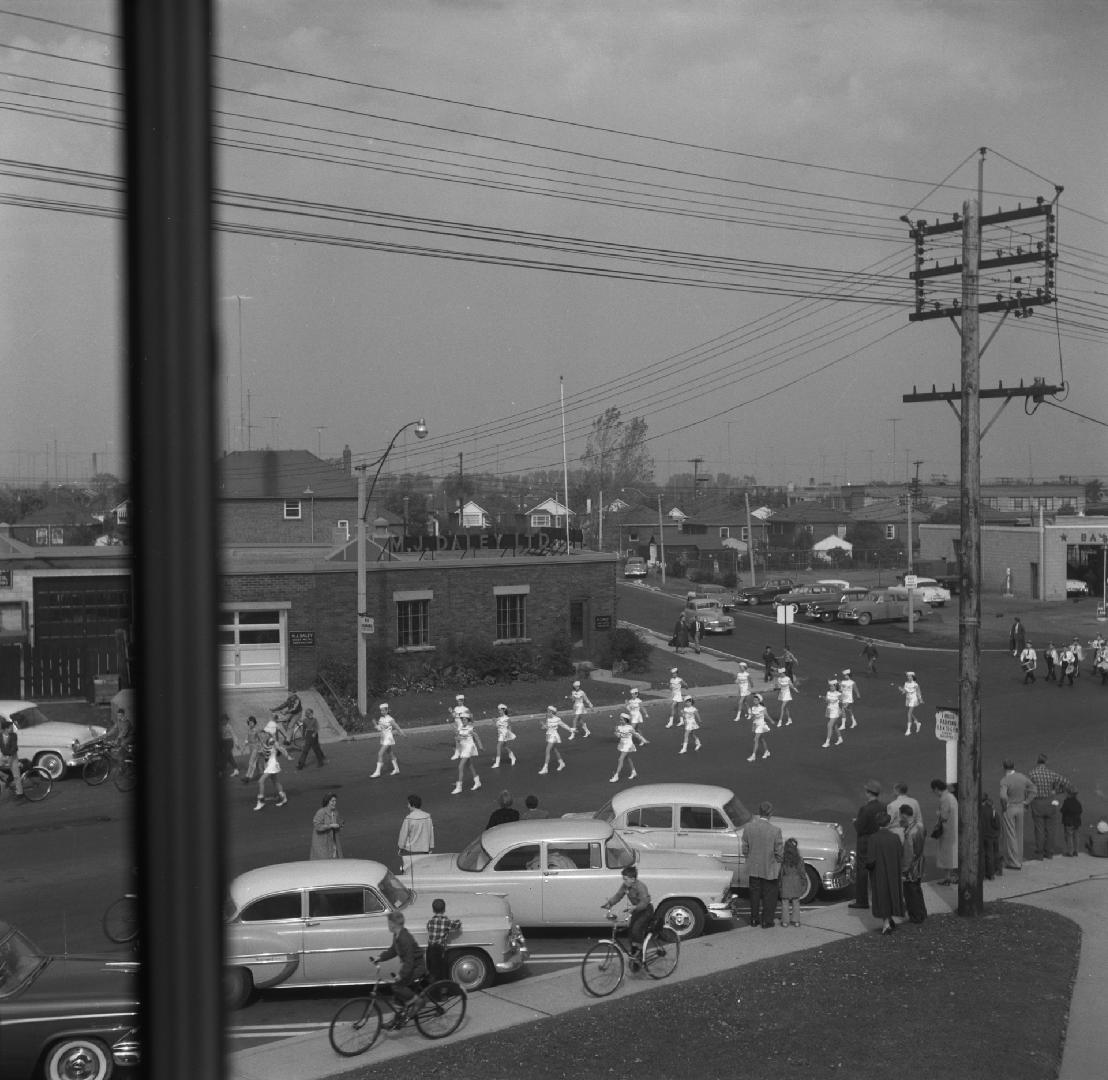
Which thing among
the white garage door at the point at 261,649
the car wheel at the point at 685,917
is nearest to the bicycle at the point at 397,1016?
the car wheel at the point at 685,917

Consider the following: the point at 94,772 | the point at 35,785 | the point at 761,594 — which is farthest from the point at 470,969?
the point at 761,594

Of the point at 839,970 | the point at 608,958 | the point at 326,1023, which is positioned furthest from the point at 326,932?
the point at 839,970

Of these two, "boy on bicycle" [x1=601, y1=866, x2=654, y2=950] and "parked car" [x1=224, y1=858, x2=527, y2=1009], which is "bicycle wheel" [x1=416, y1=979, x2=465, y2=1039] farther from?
"boy on bicycle" [x1=601, y1=866, x2=654, y2=950]

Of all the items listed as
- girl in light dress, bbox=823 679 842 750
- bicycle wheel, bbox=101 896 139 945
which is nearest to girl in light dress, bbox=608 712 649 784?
girl in light dress, bbox=823 679 842 750

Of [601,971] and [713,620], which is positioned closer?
[601,971]

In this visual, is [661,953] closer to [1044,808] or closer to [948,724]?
[948,724]

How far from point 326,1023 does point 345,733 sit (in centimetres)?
1268

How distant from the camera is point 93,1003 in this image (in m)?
3.95

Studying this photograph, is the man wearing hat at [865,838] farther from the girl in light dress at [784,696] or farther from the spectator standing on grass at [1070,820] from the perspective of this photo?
the girl in light dress at [784,696]

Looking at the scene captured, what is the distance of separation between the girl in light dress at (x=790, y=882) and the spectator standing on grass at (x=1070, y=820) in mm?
4290

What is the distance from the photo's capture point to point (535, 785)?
16938 mm

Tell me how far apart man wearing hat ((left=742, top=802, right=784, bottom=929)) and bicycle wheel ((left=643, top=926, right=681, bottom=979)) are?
144 centimetres

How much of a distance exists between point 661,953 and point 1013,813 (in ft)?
18.3

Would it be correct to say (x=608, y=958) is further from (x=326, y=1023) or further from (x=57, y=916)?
(x=57, y=916)
